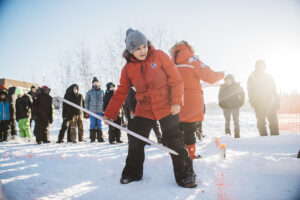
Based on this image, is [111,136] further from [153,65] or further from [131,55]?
[153,65]

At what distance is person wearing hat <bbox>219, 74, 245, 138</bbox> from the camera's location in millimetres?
6258

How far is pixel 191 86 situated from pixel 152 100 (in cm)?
97

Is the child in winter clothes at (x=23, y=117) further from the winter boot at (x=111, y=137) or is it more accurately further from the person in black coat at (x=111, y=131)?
the winter boot at (x=111, y=137)

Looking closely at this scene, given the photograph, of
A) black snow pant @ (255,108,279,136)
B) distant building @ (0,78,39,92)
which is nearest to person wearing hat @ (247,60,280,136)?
black snow pant @ (255,108,279,136)

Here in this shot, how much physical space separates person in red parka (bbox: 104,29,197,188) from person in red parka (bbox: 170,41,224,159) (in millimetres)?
673

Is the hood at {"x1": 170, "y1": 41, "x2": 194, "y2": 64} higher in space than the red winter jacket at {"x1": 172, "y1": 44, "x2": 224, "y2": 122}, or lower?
higher

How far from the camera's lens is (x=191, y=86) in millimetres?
2844

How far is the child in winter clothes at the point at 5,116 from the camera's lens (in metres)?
6.84

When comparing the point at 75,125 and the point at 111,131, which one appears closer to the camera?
the point at 111,131

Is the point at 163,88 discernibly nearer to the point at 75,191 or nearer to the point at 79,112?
the point at 75,191

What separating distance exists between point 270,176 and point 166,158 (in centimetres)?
140

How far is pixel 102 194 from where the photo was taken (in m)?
1.87

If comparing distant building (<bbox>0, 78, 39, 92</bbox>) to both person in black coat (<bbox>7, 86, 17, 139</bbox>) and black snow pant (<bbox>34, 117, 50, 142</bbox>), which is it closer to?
person in black coat (<bbox>7, 86, 17, 139</bbox>)

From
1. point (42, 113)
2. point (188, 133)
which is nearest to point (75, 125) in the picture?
point (42, 113)
